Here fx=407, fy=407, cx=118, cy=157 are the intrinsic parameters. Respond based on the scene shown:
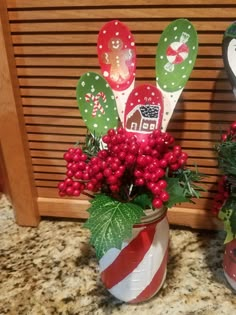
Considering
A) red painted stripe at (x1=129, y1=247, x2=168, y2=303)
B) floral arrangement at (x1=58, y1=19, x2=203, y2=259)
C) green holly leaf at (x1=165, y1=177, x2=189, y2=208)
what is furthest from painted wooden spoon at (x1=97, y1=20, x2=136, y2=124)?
red painted stripe at (x1=129, y1=247, x2=168, y2=303)

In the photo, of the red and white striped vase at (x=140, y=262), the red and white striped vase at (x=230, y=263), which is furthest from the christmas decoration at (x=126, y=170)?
the red and white striped vase at (x=230, y=263)

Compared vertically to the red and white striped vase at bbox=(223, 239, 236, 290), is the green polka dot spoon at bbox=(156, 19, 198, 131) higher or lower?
higher

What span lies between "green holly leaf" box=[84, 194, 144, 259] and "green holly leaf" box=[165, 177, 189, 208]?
0.05 meters

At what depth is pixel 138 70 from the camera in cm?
67

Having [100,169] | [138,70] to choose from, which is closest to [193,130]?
[138,70]

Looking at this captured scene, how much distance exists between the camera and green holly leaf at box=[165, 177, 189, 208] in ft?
1.82

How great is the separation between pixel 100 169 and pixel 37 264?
0.30m

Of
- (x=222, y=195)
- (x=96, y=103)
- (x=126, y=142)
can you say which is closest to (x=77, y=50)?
(x=96, y=103)

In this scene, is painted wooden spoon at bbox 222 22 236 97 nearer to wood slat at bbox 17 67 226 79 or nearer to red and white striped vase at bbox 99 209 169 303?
wood slat at bbox 17 67 226 79

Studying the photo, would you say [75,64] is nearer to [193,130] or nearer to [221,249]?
[193,130]

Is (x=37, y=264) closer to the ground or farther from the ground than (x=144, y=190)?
closer to the ground

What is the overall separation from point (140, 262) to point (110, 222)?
11 centimetres

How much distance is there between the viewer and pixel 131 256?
595 mm

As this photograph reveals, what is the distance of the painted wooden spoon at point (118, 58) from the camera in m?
0.58
